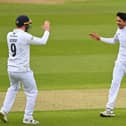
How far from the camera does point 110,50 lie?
1891 centimetres

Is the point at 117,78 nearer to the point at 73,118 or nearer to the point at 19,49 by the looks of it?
the point at 73,118

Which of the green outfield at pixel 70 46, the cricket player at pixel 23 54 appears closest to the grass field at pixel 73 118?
the cricket player at pixel 23 54

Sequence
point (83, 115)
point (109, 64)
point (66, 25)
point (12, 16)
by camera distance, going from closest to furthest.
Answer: point (83, 115), point (109, 64), point (66, 25), point (12, 16)

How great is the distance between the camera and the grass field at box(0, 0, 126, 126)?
439 inches

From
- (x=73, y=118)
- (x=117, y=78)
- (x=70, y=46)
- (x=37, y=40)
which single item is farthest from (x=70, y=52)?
(x=37, y=40)

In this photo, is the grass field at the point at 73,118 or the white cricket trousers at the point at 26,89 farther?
the grass field at the point at 73,118

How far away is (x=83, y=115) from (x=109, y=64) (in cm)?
579

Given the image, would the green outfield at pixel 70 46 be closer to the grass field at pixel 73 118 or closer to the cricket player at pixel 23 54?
the grass field at pixel 73 118

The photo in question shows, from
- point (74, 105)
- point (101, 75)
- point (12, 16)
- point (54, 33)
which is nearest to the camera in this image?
point (74, 105)

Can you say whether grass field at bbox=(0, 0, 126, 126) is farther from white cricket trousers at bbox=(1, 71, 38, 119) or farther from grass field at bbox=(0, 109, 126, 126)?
white cricket trousers at bbox=(1, 71, 38, 119)

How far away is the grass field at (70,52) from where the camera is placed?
11148 mm

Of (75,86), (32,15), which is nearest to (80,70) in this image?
(75,86)

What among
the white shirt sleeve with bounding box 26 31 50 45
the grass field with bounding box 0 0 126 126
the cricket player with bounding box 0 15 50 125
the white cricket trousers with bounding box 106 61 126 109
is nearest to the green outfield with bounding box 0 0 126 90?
the grass field with bounding box 0 0 126 126

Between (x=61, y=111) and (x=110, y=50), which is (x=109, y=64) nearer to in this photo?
(x=110, y=50)
